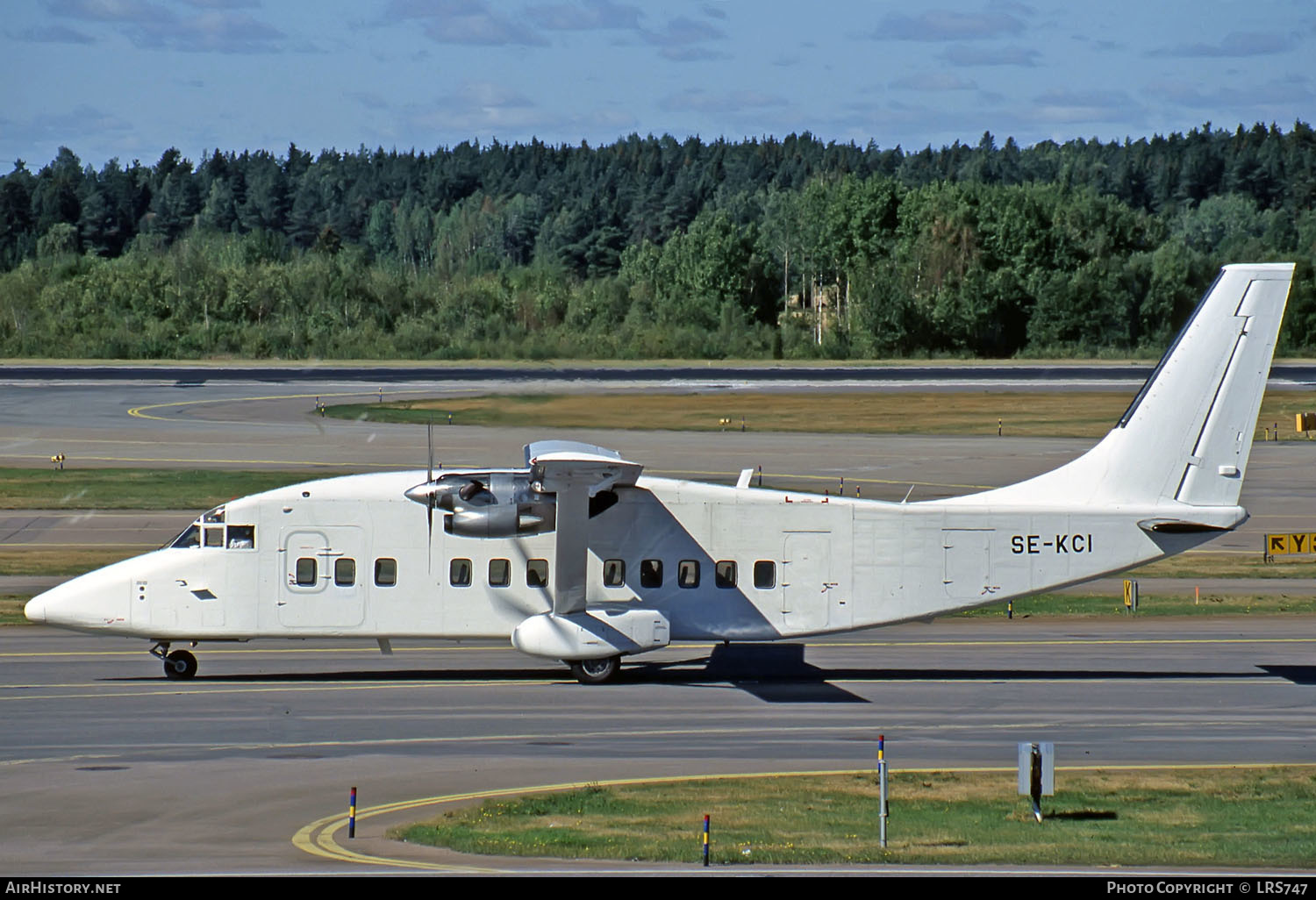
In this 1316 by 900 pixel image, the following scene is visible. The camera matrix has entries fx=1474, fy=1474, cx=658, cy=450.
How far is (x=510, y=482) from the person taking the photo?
24.2 metres

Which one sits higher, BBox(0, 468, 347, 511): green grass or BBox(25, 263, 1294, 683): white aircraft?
BBox(25, 263, 1294, 683): white aircraft

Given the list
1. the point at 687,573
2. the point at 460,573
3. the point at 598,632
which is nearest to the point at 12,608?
the point at 460,573

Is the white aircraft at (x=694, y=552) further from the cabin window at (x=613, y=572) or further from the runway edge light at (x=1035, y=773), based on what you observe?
the runway edge light at (x=1035, y=773)

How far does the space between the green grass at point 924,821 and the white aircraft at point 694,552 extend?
5.96 metres

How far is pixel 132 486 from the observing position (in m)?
50.8

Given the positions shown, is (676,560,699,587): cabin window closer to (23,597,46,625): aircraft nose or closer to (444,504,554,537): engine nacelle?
(444,504,554,537): engine nacelle

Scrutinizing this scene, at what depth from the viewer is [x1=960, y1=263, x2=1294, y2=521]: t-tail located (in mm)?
24797

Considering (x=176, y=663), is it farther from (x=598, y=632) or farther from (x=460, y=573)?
(x=598, y=632)

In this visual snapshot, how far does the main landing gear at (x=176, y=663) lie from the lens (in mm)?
25172

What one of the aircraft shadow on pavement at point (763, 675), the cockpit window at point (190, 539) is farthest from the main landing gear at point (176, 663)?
the cockpit window at point (190, 539)

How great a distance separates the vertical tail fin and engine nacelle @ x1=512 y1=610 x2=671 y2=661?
7.40 meters

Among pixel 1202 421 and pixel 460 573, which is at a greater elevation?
pixel 1202 421

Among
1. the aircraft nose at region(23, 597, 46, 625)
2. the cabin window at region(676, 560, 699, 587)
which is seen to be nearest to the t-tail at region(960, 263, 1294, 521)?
the cabin window at region(676, 560, 699, 587)

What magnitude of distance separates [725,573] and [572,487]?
10.5ft
